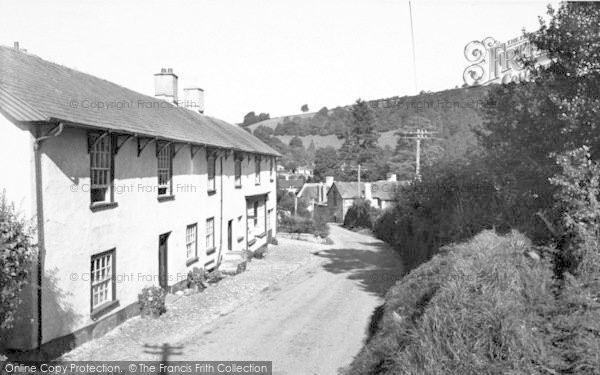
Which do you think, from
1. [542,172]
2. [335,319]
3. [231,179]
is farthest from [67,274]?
[231,179]

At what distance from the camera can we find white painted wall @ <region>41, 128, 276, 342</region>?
10.2 meters

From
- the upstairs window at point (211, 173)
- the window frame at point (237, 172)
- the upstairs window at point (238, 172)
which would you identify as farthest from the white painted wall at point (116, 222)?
the upstairs window at point (238, 172)

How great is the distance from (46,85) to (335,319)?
34.1 ft

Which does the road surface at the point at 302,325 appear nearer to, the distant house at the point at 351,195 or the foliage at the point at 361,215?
the foliage at the point at 361,215

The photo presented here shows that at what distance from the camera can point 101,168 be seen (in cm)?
1205

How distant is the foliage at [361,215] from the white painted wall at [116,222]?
104 ft

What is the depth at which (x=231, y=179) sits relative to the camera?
23.0 meters

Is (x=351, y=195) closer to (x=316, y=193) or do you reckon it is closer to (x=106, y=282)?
(x=316, y=193)

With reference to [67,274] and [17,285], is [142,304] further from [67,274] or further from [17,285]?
[17,285]

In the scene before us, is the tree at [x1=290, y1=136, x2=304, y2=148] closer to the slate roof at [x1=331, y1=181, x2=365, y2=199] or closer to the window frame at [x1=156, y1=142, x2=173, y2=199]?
the slate roof at [x1=331, y1=181, x2=365, y2=199]

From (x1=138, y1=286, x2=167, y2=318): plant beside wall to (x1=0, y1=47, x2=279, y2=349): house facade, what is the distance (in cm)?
21

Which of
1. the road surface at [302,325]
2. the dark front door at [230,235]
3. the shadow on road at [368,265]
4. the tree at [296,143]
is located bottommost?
the shadow on road at [368,265]

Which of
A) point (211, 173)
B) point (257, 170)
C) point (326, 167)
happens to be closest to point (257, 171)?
point (257, 170)

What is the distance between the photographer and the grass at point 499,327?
664cm
